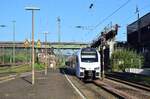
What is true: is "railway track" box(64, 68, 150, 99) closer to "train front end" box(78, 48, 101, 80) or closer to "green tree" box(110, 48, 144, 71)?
"train front end" box(78, 48, 101, 80)

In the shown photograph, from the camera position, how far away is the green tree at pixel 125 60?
277ft

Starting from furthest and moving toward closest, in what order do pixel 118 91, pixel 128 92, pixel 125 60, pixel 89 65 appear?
pixel 125 60 → pixel 89 65 → pixel 128 92 → pixel 118 91

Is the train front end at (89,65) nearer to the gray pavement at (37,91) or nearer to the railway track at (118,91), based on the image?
the railway track at (118,91)

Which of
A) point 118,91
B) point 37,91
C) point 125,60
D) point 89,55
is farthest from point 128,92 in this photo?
point 125,60

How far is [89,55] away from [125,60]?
41.3 meters

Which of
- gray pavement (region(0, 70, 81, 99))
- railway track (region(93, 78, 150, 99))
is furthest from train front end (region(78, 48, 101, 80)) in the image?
railway track (region(93, 78, 150, 99))

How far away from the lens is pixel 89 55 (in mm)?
45469

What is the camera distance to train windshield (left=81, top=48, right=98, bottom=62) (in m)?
45.2

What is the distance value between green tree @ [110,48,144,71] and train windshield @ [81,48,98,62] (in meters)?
38.5

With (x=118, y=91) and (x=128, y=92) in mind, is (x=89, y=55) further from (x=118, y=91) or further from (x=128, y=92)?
(x=118, y=91)

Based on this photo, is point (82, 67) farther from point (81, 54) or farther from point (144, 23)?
point (144, 23)

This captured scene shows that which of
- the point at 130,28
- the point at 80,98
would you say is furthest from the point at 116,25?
the point at 80,98

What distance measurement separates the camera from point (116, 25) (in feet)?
244

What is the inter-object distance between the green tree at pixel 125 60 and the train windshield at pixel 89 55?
126 feet
